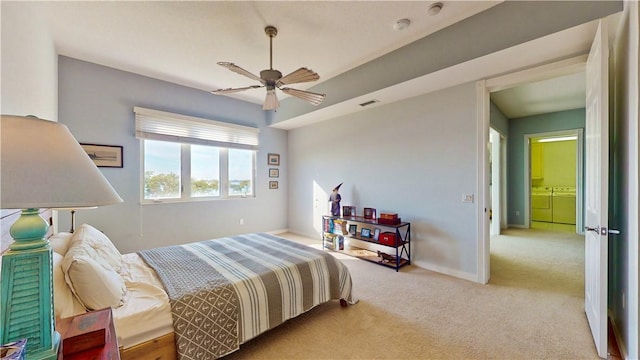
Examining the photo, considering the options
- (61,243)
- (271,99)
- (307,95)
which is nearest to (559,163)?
(307,95)

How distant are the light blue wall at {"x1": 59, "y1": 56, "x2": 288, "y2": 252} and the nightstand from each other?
304 centimetres

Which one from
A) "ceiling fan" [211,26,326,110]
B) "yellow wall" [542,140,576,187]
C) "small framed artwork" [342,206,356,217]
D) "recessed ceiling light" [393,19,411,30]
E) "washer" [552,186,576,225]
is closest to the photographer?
"ceiling fan" [211,26,326,110]

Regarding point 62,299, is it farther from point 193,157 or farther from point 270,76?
point 193,157

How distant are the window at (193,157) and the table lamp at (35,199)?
349cm

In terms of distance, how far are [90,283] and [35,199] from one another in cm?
107

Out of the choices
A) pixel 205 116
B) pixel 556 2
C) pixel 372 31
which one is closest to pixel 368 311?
pixel 372 31

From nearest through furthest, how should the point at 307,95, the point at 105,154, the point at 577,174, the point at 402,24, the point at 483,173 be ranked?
1. the point at 402,24
2. the point at 307,95
3. the point at 483,173
4. the point at 105,154
5. the point at 577,174

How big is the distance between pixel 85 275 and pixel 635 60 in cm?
344

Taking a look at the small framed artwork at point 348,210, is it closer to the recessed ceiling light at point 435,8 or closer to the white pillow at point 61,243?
the recessed ceiling light at point 435,8

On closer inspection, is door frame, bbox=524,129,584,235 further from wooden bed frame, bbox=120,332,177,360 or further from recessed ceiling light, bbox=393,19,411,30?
wooden bed frame, bbox=120,332,177,360

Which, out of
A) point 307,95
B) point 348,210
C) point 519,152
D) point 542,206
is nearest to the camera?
point 307,95

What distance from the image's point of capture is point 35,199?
0.68 metres

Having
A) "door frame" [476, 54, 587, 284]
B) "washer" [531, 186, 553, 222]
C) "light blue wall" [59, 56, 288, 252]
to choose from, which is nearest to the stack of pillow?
"light blue wall" [59, 56, 288, 252]

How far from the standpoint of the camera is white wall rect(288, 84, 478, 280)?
3.11 metres
